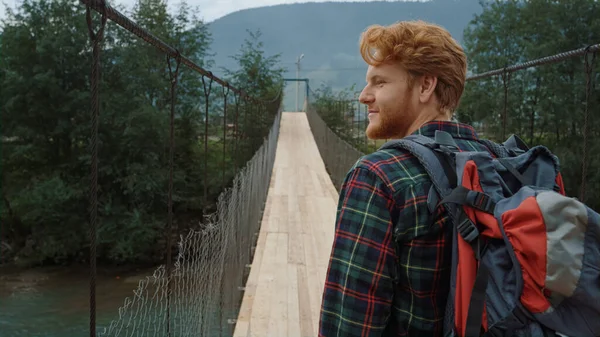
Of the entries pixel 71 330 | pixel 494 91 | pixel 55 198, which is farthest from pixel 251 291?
pixel 494 91

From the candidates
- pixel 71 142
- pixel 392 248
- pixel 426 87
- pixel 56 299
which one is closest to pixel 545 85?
pixel 71 142

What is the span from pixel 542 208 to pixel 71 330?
968 centimetres

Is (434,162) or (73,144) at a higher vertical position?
(434,162)

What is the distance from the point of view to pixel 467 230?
65cm

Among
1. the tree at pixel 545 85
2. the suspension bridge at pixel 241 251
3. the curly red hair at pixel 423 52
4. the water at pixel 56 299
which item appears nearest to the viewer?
the curly red hair at pixel 423 52

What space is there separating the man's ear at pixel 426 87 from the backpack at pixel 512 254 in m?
0.10

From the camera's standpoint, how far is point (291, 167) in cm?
902

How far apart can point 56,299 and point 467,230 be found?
436 inches

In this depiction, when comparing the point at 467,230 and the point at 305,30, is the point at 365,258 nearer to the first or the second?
the point at 467,230

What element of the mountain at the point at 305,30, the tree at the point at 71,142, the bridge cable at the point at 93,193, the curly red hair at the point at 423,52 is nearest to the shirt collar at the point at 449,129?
the curly red hair at the point at 423,52

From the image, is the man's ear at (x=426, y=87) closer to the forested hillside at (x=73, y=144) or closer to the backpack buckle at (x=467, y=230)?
the backpack buckle at (x=467, y=230)

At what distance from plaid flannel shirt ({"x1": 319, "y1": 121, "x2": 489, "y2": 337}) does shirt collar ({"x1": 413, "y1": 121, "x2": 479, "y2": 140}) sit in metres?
0.07

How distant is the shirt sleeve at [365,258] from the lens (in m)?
0.69

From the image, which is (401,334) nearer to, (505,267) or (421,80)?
(505,267)
